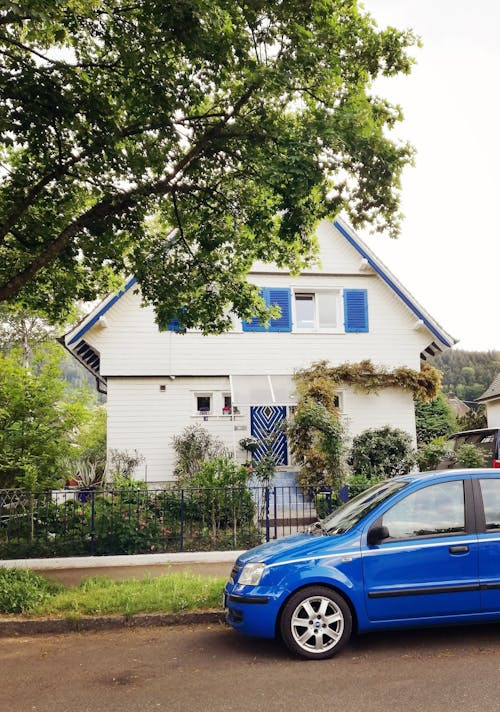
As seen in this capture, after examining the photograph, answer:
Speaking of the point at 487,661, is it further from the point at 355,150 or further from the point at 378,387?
the point at 378,387

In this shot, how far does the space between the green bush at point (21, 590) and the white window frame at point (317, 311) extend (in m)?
11.8

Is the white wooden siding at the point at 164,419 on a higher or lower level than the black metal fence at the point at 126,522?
higher

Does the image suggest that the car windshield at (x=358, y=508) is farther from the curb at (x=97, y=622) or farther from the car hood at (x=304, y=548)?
the curb at (x=97, y=622)

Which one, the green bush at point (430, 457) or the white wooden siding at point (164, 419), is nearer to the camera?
the green bush at point (430, 457)

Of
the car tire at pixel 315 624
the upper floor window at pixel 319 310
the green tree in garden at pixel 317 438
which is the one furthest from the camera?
the upper floor window at pixel 319 310

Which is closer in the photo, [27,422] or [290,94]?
[290,94]

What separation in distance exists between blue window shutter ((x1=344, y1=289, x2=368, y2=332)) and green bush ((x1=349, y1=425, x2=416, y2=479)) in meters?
3.80

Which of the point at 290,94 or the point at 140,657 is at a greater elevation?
the point at 290,94

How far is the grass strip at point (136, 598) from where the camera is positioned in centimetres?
687

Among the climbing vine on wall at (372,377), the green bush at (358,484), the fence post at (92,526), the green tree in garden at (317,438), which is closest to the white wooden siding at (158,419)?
the green tree in garden at (317,438)

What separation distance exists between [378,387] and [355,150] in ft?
35.2

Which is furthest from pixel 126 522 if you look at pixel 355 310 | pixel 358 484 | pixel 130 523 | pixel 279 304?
pixel 355 310

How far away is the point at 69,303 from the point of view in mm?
11922

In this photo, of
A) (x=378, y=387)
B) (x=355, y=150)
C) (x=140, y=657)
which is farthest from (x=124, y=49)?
(x=378, y=387)
